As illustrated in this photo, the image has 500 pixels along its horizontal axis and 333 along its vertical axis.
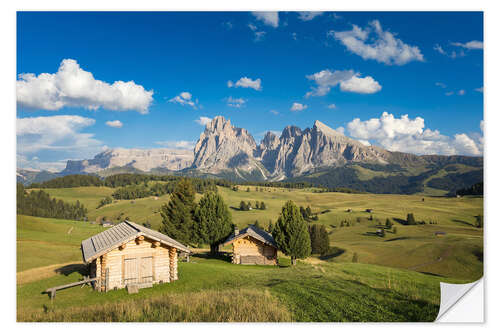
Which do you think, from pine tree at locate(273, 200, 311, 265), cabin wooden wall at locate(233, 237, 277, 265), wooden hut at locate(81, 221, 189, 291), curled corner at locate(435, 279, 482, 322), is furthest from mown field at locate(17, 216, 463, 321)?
cabin wooden wall at locate(233, 237, 277, 265)

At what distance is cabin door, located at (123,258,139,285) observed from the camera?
16.4 m

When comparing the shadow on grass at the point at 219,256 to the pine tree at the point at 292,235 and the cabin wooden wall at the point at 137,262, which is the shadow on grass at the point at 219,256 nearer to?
the pine tree at the point at 292,235

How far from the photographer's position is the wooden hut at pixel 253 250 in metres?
31.1

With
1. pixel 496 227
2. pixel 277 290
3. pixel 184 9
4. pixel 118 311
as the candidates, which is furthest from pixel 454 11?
pixel 118 311

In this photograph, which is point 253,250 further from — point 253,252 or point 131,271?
point 131,271

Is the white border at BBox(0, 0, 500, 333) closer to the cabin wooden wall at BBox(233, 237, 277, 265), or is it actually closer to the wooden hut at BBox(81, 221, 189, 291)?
the wooden hut at BBox(81, 221, 189, 291)

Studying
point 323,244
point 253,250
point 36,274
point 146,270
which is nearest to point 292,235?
point 253,250

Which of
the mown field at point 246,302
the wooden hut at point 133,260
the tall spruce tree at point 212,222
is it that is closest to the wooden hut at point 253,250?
the tall spruce tree at point 212,222

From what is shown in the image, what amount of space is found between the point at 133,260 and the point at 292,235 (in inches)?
716

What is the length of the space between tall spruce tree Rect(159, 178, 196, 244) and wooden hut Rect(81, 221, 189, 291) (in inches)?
689

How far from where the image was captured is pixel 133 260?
16.8 metres

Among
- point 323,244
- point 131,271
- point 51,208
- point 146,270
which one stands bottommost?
point 323,244

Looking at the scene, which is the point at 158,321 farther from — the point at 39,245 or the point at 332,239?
the point at 332,239
